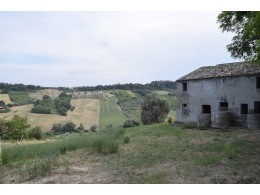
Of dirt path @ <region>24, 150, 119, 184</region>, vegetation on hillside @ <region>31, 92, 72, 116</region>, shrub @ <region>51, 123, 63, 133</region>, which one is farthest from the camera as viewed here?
vegetation on hillside @ <region>31, 92, 72, 116</region>

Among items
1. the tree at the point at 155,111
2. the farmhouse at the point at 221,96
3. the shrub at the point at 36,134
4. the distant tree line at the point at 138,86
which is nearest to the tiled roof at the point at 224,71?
the farmhouse at the point at 221,96

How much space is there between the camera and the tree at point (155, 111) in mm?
43000

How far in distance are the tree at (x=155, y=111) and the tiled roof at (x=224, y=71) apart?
48.6 feet

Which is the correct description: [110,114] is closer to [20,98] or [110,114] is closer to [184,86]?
[20,98]

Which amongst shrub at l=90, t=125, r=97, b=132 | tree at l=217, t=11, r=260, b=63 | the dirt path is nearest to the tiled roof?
tree at l=217, t=11, r=260, b=63

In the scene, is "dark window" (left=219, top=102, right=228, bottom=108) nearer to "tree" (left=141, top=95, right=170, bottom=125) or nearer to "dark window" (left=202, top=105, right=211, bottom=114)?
"dark window" (left=202, top=105, right=211, bottom=114)

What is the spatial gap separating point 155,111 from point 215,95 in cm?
1903

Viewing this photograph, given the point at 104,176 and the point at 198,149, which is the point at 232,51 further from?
the point at 104,176

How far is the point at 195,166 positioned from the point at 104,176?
3.20 metres

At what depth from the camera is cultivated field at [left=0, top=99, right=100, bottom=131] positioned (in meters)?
50.9

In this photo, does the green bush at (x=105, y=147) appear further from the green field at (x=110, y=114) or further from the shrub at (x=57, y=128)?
the shrub at (x=57, y=128)

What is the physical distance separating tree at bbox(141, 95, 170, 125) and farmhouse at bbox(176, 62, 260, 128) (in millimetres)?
14480

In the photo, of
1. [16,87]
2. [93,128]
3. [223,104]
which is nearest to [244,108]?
[223,104]

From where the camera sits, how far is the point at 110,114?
5909cm
